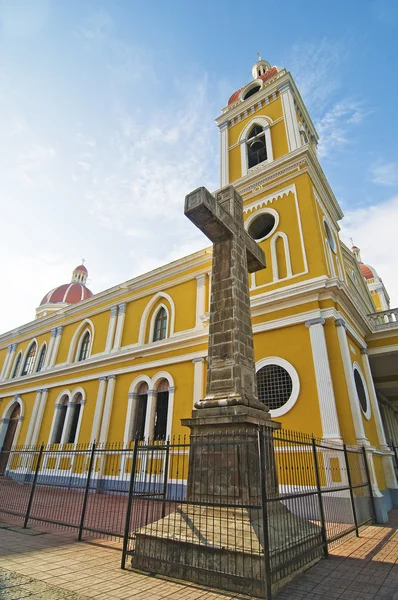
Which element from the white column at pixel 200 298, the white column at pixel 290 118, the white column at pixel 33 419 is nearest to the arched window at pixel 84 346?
the white column at pixel 33 419

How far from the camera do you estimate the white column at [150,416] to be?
13701 millimetres

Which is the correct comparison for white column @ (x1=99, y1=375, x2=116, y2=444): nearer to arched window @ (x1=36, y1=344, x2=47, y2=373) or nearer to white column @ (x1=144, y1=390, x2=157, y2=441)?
white column @ (x1=144, y1=390, x2=157, y2=441)

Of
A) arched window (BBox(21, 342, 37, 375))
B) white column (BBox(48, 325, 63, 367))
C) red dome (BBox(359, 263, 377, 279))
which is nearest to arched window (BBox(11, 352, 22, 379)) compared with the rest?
arched window (BBox(21, 342, 37, 375))

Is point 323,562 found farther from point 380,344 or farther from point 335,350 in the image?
point 380,344

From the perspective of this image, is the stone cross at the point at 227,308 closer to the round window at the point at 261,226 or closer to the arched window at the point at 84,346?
the round window at the point at 261,226

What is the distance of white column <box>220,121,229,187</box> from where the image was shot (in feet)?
53.1

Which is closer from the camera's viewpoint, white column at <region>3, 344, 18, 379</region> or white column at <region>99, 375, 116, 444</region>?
white column at <region>99, 375, 116, 444</region>

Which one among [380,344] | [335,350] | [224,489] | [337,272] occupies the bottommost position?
[224,489]

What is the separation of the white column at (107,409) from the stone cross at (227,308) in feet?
37.3

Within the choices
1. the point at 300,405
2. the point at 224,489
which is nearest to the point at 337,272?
the point at 300,405

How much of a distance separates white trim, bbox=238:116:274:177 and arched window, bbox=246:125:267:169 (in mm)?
201

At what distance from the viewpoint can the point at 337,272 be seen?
13570 millimetres

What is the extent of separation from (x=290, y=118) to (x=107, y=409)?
1553cm

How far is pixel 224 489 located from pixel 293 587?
125 centimetres
